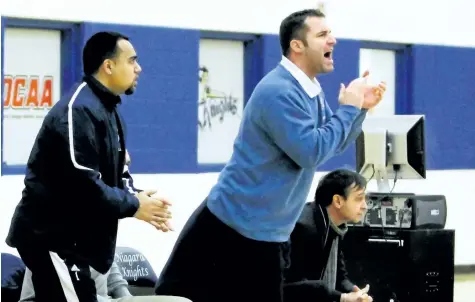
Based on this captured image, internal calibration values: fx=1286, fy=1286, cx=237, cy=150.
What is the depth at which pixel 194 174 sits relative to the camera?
36.8 feet

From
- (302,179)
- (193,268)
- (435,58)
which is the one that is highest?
(435,58)

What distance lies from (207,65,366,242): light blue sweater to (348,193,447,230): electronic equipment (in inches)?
156

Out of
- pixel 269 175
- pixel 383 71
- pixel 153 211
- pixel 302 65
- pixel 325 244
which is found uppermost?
pixel 383 71

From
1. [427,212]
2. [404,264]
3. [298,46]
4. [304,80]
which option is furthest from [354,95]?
→ [427,212]

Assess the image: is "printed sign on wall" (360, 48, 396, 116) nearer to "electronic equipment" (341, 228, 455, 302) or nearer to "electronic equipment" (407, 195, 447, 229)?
"electronic equipment" (407, 195, 447, 229)

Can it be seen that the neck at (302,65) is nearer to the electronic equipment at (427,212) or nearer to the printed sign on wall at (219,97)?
the electronic equipment at (427,212)

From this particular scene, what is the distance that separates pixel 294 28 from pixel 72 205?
3.90 ft

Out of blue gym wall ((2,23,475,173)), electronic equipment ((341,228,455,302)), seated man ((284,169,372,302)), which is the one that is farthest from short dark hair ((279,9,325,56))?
blue gym wall ((2,23,475,173))

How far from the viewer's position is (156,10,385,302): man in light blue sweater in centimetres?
494

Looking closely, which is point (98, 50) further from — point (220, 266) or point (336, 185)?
point (336, 185)

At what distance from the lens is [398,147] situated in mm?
9188

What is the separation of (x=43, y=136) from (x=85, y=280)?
55cm

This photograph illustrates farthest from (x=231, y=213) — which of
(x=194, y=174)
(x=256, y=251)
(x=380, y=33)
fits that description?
(x=380, y=33)

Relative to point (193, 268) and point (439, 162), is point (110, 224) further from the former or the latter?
point (439, 162)
